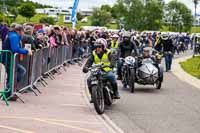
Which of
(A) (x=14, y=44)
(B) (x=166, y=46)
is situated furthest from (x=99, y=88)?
(B) (x=166, y=46)

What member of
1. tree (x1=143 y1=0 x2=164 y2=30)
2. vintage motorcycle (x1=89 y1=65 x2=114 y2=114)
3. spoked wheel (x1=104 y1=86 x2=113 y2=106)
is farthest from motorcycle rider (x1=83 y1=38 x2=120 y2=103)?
tree (x1=143 y1=0 x2=164 y2=30)

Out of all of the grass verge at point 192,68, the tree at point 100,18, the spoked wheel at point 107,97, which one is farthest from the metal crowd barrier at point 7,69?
the tree at point 100,18

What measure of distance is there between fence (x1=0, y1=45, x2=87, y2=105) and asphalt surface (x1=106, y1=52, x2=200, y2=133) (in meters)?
2.25

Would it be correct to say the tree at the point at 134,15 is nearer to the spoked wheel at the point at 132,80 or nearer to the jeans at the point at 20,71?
the spoked wheel at the point at 132,80

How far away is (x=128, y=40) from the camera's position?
65.9ft

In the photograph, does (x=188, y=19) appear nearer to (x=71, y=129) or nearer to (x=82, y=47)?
(x=82, y=47)

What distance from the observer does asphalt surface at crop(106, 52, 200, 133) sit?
1130 cm

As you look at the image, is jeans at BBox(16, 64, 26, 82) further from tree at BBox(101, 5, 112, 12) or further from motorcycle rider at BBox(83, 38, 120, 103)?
tree at BBox(101, 5, 112, 12)

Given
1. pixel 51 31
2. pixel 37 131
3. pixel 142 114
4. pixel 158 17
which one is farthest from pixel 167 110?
pixel 158 17

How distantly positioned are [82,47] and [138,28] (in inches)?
2687

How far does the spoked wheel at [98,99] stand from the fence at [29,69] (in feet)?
6.63

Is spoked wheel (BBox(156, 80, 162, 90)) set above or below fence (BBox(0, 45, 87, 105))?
below

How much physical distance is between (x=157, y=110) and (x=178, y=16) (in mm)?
90864

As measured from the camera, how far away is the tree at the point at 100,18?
105062mm
